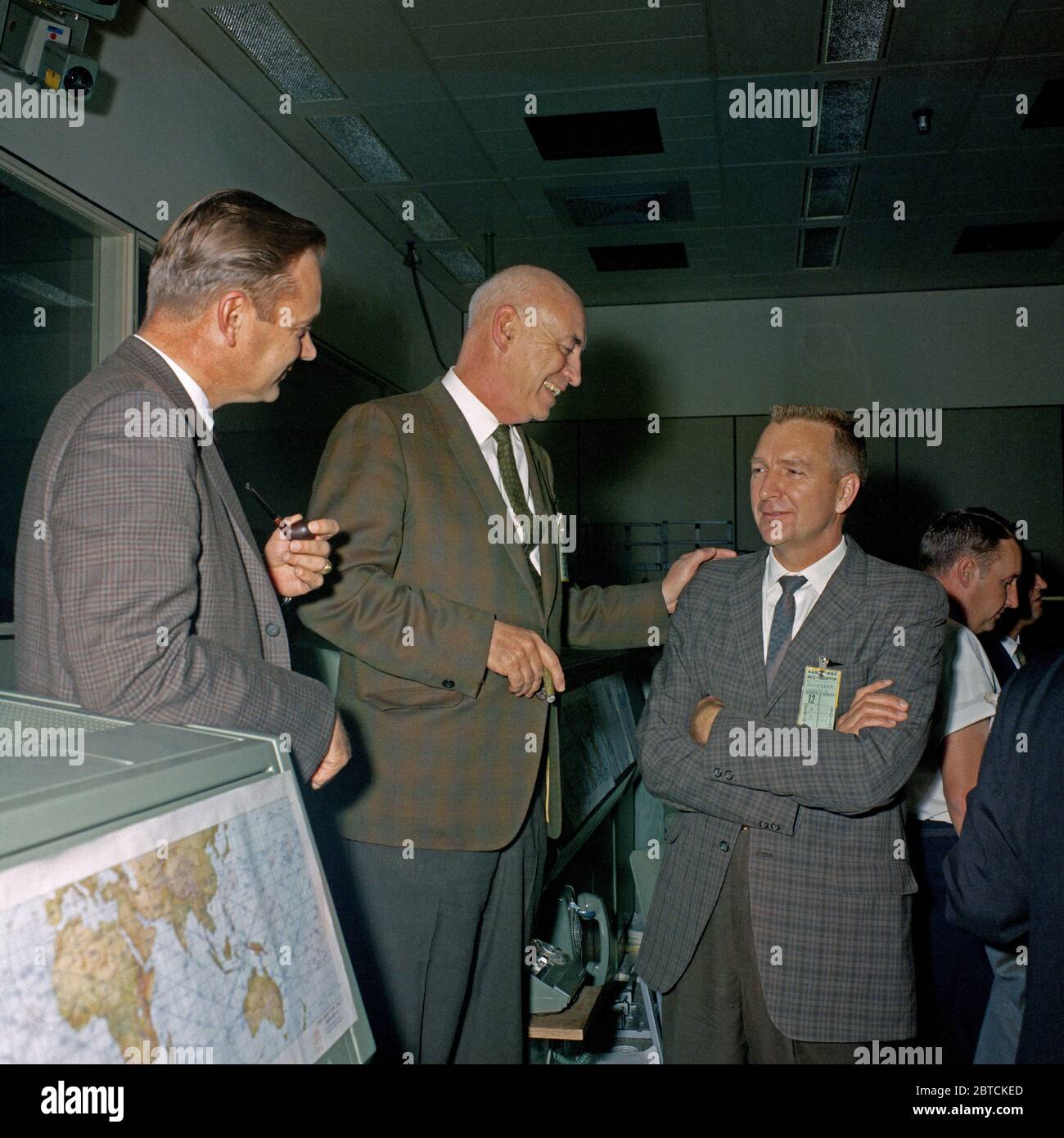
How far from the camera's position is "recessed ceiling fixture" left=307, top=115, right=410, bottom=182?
13.5 feet

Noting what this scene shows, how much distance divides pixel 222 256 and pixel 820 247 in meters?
5.03

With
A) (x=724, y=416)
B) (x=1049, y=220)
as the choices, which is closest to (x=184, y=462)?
(x=1049, y=220)

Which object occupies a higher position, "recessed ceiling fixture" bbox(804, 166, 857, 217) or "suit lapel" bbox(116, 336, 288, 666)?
"recessed ceiling fixture" bbox(804, 166, 857, 217)

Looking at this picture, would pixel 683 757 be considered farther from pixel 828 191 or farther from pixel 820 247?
pixel 820 247

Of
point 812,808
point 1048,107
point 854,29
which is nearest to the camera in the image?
point 812,808

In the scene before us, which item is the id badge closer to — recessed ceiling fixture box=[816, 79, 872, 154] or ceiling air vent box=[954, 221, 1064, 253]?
recessed ceiling fixture box=[816, 79, 872, 154]

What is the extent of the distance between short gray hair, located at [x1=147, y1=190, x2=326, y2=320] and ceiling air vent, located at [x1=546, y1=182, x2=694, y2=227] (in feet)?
12.4

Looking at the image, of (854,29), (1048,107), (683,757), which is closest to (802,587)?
(683,757)

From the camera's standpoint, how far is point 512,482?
1.85m

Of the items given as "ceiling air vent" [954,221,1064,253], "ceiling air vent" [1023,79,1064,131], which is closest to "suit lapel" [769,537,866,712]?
"ceiling air vent" [1023,79,1064,131]

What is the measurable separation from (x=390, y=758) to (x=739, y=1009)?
29.8 inches

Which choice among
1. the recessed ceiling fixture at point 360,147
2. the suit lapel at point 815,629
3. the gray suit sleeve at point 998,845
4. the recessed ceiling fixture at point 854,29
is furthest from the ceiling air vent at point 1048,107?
the gray suit sleeve at point 998,845

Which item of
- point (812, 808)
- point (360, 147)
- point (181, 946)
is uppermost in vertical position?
point (360, 147)
